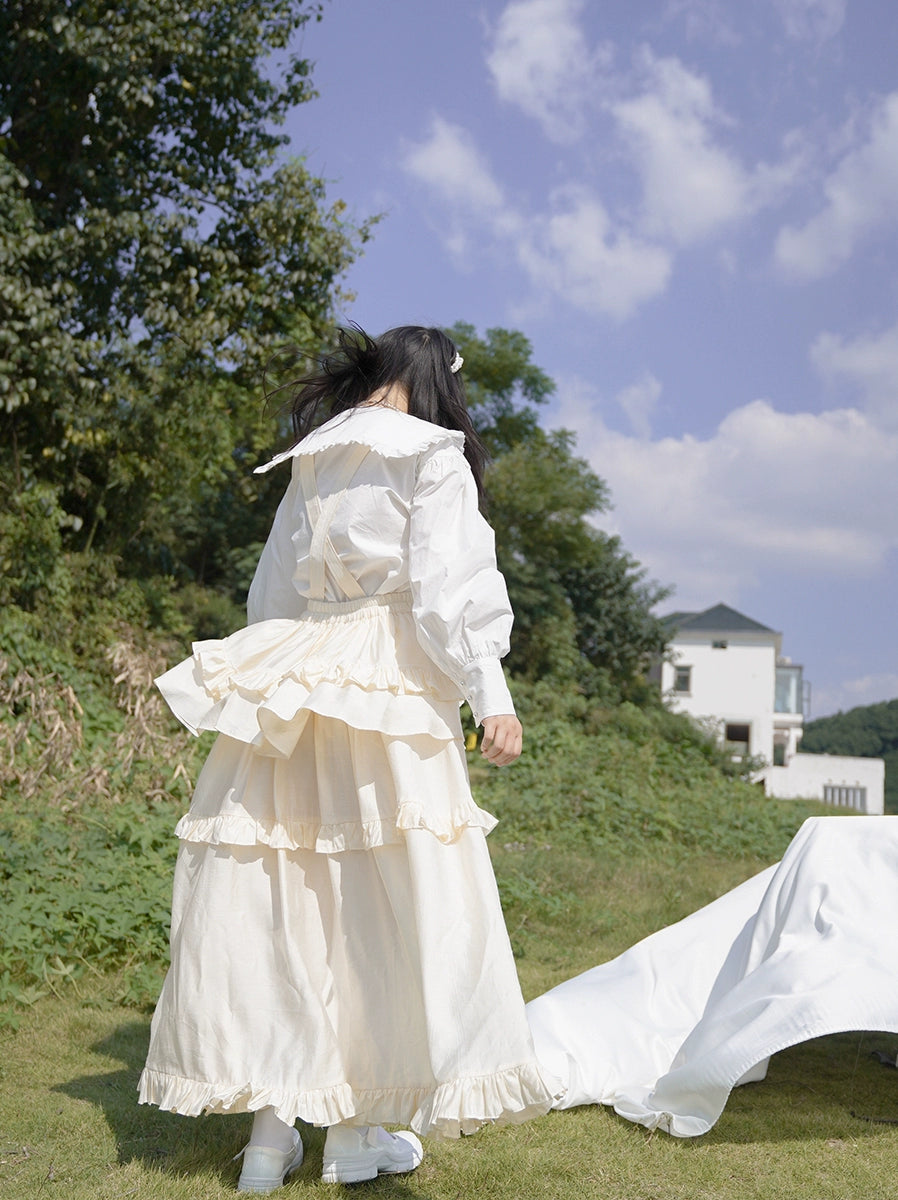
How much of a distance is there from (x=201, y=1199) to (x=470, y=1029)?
0.66 m

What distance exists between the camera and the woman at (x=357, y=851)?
6.87ft

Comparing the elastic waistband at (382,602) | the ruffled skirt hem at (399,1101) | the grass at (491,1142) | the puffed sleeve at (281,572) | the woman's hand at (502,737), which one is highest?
the puffed sleeve at (281,572)

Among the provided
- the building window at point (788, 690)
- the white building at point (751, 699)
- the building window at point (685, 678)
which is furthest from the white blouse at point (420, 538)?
the building window at point (788, 690)

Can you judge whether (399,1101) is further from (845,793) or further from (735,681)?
(845,793)

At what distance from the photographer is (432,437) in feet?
7.64

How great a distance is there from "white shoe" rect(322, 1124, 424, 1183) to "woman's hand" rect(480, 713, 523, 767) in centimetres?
87

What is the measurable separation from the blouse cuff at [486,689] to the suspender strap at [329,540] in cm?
39

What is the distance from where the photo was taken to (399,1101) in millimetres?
2117

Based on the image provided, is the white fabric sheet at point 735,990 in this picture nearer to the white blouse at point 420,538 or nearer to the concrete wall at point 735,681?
the white blouse at point 420,538

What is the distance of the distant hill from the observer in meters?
67.8

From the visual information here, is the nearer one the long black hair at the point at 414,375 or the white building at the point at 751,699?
the long black hair at the point at 414,375

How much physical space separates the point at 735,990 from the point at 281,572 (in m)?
1.57

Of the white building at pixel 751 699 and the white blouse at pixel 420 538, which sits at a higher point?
the white building at pixel 751 699

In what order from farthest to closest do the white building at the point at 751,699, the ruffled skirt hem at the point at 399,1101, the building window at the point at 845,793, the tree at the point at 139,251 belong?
the building window at the point at 845,793
the white building at the point at 751,699
the tree at the point at 139,251
the ruffled skirt hem at the point at 399,1101
